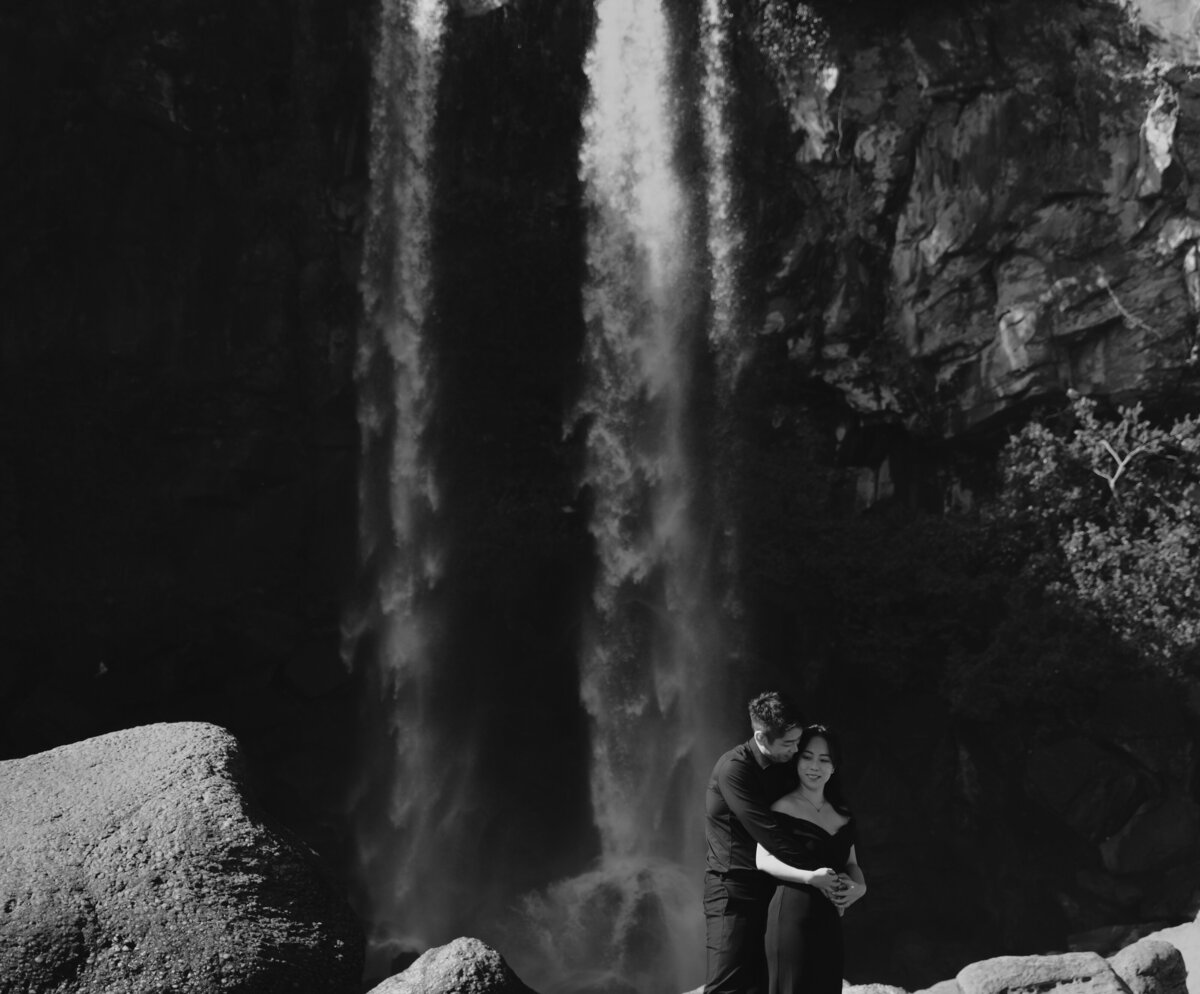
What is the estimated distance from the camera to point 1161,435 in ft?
63.9

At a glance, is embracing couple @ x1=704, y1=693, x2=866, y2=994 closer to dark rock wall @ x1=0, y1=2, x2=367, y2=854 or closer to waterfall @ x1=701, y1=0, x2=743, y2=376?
dark rock wall @ x1=0, y1=2, x2=367, y2=854

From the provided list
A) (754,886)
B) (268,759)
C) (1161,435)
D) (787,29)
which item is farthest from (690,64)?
(754,886)

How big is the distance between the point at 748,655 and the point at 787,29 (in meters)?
10.5

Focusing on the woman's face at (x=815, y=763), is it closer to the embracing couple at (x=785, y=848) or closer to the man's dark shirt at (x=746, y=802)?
the embracing couple at (x=785, y=848)

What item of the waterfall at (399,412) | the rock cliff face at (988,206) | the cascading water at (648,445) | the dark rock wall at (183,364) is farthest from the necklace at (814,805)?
the dark rock wall at (183,364)

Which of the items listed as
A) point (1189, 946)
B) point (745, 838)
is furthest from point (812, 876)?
point (1189, 946)

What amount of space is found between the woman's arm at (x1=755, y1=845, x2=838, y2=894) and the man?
6cm

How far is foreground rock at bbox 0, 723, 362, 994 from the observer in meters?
4.96

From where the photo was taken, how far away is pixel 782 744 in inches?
188

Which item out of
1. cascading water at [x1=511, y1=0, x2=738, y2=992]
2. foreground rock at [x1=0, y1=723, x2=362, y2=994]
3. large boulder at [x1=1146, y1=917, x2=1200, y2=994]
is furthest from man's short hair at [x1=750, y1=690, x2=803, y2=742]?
cascading water at [x1=511, y1=0, x2=738, y2=992]

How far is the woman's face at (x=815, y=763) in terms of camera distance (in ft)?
15.8

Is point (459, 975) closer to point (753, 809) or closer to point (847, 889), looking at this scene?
point (753, 809)

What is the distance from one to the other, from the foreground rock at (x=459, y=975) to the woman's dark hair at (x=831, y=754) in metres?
1.65

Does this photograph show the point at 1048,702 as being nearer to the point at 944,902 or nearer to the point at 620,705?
the point at 944,902
